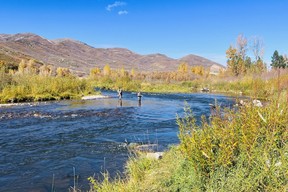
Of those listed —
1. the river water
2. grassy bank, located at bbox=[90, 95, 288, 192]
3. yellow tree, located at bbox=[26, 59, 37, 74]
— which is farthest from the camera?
yellow tree, located at bbox=[26, 59, 37, 74]

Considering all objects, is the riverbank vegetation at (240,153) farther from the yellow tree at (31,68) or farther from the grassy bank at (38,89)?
the yellow tree at (31,68)

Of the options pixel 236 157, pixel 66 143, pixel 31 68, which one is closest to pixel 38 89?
pixel 31 68

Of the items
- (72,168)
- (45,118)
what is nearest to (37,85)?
(45,118)

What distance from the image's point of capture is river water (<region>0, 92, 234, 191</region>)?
7477 mm

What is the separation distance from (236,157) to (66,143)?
8.15 m

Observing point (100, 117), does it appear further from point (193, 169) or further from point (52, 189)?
point (193, 169)

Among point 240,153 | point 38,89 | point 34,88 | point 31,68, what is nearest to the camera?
point 240,153

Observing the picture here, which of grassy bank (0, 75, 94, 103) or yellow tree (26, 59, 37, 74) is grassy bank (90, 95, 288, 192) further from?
yellow tree (26, 59, 37, 74)

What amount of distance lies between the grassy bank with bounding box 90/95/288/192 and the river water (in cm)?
123

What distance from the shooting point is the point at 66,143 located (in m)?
11.3

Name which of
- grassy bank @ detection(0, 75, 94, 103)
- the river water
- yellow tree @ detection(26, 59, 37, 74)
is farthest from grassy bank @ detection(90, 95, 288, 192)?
yellow tree @ detection(26, 59, 37, 74)

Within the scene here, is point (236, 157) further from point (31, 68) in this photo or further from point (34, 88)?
point (31, 68)

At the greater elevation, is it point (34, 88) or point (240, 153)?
point (34, 88)

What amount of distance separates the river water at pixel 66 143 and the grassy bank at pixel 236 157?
1.23 metres
